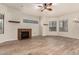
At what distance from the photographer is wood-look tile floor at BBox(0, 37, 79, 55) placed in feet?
7.51

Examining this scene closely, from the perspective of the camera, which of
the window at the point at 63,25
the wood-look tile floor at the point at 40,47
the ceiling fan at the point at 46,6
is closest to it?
the wood-look tile floor at the point at 40,47

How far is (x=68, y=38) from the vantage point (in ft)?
7.98

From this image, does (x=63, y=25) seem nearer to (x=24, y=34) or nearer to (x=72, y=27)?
(x=72, y=27)

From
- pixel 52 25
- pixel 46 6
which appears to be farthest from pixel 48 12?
pixel 52 25

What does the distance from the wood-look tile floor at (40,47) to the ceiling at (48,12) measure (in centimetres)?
53

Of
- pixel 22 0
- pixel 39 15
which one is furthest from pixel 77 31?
pixel 22 0

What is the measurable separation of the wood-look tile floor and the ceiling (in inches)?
20.9

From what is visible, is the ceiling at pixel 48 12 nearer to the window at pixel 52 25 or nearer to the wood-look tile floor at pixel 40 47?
the window at pixel 52 25

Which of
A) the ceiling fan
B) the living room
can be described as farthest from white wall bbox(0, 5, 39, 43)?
the ceiling fan

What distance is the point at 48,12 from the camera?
96.8 inches

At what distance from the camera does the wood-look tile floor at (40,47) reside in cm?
229

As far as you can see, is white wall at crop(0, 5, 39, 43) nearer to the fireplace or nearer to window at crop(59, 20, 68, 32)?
the fireplace

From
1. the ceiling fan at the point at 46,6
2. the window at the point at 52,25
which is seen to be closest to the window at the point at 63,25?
the window at the point at 52,25

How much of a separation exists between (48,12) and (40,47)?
723mm
